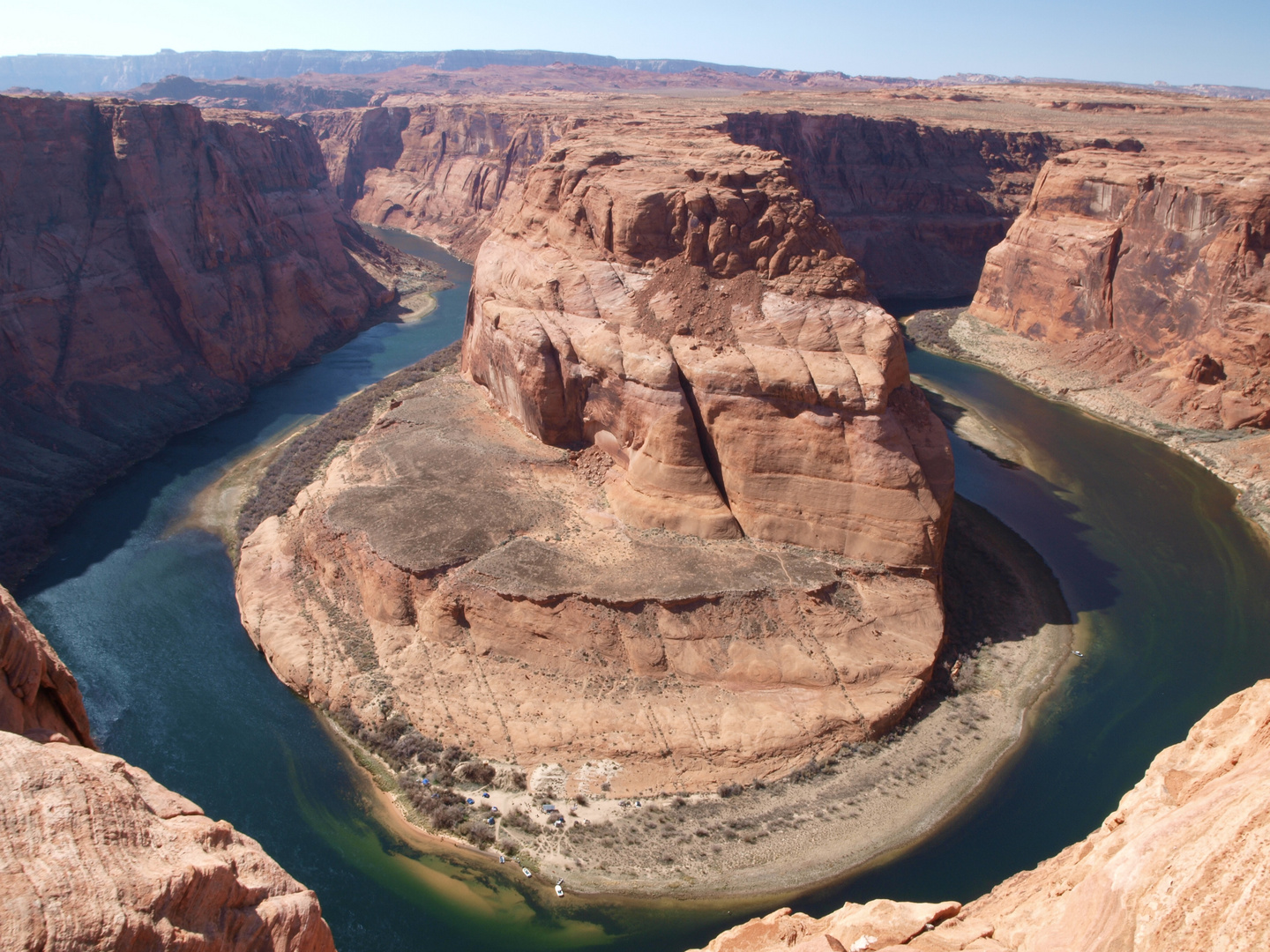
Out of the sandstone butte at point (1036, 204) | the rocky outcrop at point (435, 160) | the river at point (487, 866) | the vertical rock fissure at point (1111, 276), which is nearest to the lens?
the river at point (487, 866)

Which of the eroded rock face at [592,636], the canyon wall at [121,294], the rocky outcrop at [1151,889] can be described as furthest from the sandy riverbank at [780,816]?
the canyon wall at [121,294]

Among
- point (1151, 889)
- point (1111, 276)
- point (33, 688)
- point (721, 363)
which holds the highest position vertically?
point (1111, 276)

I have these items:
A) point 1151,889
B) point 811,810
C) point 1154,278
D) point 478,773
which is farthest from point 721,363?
point 1154,278

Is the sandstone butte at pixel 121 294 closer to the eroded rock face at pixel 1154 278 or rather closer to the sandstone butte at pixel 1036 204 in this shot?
the sandstone butte at pixel 1036 204

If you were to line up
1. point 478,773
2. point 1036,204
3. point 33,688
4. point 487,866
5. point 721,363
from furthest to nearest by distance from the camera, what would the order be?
point 1036,204 → point 721,363 → point 478,773 → point 487,866 → point 33,688

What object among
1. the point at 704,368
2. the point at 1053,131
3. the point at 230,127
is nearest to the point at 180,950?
the point at 704,368

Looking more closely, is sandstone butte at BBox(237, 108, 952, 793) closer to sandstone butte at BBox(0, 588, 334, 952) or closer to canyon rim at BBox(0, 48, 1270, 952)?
canyon rim at BBox(0, 48, 1270, 952)

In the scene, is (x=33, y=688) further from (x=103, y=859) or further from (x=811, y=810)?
(x=811, y=810)
